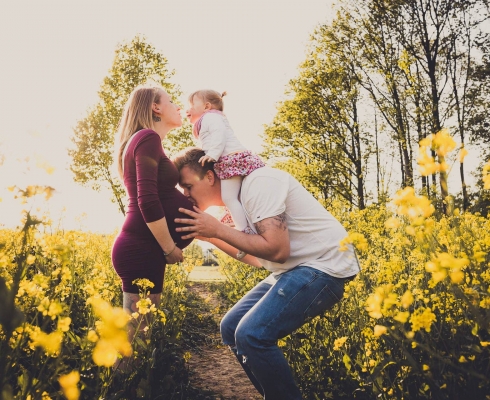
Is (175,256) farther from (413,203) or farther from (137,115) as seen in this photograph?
(413,203)

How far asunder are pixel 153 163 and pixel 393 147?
1679 cm

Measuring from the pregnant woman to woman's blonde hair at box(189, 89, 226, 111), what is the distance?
1385 mm

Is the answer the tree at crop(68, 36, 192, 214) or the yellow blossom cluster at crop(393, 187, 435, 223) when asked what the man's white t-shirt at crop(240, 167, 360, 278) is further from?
the tree at crop(68, 36, 192, 214)

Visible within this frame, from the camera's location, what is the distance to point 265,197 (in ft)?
7.81

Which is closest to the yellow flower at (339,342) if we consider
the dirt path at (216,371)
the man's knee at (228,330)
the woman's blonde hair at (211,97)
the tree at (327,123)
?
the man's knee at (228,330)

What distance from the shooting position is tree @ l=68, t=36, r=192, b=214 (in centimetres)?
1719

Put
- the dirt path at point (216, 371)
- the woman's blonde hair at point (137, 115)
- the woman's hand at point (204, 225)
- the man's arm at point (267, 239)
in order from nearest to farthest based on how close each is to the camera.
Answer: the man's arm at point (267, 239)
the woman's hand at point (204, 225)
the woman's blonde hair at point (137, 115)
the dirt path at point (216, 371)

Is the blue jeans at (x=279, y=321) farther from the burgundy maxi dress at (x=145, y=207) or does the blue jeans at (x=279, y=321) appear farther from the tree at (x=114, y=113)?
the tree at (x=114, y=113)

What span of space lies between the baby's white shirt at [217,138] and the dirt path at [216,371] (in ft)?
6.12

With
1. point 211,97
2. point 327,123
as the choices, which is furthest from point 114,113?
point 211,97

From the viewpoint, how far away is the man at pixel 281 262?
221 centimetres

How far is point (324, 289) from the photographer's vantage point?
2.34 meters

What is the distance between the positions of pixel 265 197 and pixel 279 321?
0.63 meters

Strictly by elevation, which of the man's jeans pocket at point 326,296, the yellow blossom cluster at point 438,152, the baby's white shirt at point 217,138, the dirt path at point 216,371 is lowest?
the dirt path at point 216,371
